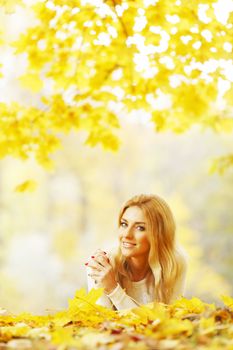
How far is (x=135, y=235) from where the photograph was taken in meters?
2.09

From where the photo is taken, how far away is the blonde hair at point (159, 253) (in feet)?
6.87

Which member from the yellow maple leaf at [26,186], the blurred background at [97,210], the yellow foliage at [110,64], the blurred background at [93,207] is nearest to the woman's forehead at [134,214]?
the yellow foliage at [110,64]

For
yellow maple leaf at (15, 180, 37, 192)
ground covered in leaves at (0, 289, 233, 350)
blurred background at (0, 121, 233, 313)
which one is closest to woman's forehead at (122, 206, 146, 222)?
ground covered in leaves at (0, 289, 233, 350)

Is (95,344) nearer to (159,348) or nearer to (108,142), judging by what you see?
(159,348)

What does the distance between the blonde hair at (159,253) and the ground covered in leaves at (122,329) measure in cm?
49

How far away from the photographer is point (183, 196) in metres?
13.7

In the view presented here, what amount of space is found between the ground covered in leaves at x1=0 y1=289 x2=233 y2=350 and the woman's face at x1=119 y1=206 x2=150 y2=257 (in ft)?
1.57

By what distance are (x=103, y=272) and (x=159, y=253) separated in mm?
290

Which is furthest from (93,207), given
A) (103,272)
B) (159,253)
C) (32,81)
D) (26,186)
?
(103,272)

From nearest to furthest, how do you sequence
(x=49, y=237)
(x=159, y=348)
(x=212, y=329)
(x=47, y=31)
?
1. (x=159, y=348)
2. (x=212, y=329)
3. (x=47, y=31)
4. (x=49, y=237)

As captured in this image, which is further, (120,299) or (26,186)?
(26,186)

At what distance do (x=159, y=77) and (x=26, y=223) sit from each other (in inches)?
440

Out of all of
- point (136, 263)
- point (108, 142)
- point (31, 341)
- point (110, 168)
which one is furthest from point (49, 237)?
point (31, 341)

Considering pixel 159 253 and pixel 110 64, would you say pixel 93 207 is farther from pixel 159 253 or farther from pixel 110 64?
pixel 159 253
